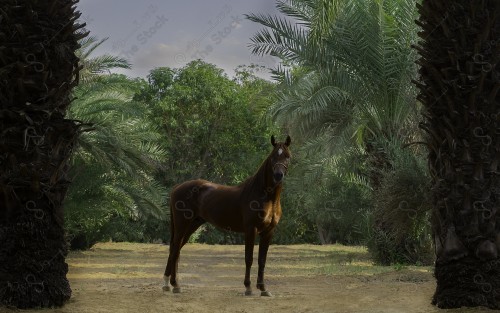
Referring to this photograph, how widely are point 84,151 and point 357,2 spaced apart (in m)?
8.79

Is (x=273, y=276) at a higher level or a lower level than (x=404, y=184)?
lower

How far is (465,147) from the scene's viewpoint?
27.8ft

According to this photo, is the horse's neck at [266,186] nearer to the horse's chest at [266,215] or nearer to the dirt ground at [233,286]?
the horse's chest at [266,215]

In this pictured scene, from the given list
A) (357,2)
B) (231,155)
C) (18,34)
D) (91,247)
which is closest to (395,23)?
(357,2)

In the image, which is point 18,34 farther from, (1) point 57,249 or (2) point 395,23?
(2) point 395,23

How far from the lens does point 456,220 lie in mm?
8438

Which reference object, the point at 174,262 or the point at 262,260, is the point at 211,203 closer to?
the point at 174,262

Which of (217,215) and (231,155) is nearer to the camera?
(217,215)

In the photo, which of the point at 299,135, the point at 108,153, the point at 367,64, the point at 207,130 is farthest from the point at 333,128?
the point at 207,130

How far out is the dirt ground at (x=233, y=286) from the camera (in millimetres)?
9289

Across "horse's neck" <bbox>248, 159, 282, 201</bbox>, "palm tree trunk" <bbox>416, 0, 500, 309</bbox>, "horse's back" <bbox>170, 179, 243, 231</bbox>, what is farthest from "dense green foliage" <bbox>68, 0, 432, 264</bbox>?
"palm tree trunk" <bbox>416, 0, 500, 309</bbox>

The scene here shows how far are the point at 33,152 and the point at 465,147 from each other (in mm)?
5206

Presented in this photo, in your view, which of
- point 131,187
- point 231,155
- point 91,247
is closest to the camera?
point 131,187

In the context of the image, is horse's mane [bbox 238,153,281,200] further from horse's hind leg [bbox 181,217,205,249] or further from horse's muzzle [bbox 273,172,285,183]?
horse's hind leg [bbox 181,217,205,249]
